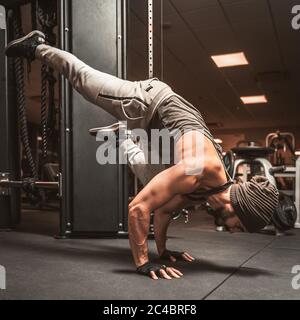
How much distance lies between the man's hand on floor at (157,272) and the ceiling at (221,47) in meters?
1.56

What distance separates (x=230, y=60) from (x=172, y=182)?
5.43m

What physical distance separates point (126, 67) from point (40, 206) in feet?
10.6

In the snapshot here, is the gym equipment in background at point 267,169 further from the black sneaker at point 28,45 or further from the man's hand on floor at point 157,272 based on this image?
the black sneaker at point 28,45

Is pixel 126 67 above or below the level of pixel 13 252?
above

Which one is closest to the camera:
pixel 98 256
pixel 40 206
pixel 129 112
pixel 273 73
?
pixel 129 112

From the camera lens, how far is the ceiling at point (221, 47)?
4674 mm

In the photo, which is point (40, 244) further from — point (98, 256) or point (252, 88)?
point (252, 88)

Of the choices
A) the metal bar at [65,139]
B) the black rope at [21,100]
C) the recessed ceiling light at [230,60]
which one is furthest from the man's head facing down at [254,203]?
the recessed ceiling light at [230,60]

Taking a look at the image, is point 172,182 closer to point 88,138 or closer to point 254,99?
point 88,138

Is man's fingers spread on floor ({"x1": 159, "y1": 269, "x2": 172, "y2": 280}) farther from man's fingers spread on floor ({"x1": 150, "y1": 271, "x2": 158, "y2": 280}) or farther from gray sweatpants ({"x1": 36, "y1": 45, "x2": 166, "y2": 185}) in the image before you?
gray sweatpants ({"x1": 36, "y1": 45, "x2": 166, "y2": 185})
